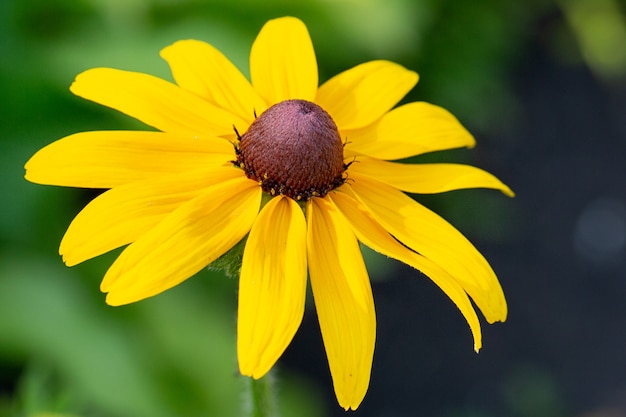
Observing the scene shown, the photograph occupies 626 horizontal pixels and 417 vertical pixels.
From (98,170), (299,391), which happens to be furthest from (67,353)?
(98,170)

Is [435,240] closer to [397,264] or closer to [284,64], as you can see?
[284,64]

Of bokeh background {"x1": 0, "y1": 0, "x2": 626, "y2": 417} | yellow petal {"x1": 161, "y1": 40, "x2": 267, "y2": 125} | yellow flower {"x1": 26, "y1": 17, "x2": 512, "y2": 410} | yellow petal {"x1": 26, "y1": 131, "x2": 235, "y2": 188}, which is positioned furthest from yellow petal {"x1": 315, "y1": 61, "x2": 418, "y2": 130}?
bokeh background {"x1": 0, "y1": 0, "x2": 626, "y2": 417}

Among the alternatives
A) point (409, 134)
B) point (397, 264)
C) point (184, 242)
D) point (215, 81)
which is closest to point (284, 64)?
point (215, 81)

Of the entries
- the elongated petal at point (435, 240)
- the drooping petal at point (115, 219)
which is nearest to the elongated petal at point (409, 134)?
the elongated petal at point (435, 240)

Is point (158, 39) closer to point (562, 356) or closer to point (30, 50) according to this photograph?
point (30, 50)

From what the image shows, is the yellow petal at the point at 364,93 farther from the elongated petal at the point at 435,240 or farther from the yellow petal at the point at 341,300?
the yellow petal at the point at 341,300
